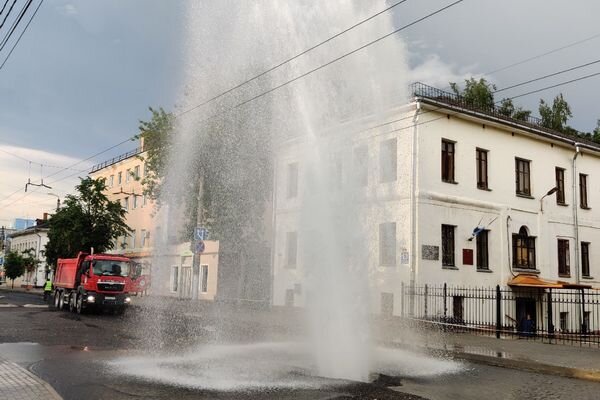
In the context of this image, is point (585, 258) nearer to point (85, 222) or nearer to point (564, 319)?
point (564, 319)

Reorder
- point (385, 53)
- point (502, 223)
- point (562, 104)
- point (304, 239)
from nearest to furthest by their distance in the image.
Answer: point (304, 239) → point (385, 53) → point (502, 223) → point (562, 104)

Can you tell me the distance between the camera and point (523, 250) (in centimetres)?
2686

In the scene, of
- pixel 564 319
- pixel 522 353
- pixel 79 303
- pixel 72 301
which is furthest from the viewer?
pixel 564 319

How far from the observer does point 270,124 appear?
13.2 m

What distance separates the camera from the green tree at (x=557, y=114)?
128 feet

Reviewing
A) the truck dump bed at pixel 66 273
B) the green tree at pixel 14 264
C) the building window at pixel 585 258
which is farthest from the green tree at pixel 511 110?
the green tree at pixel 14 264

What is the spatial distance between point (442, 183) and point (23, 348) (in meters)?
17.4

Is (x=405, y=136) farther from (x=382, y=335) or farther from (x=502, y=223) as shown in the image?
(x=382, y=335)

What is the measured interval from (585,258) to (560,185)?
4.33 metres

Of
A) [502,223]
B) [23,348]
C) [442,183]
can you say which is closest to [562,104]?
[502,223]

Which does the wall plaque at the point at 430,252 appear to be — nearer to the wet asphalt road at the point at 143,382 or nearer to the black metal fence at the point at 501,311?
the black metal fence at the point at 501,311

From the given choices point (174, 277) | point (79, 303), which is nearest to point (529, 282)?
point (79, 303)

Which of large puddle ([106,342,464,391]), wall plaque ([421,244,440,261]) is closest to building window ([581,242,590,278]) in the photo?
wall plaque ([421,244,440,261])

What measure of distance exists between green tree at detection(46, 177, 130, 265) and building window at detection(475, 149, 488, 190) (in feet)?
79.5
